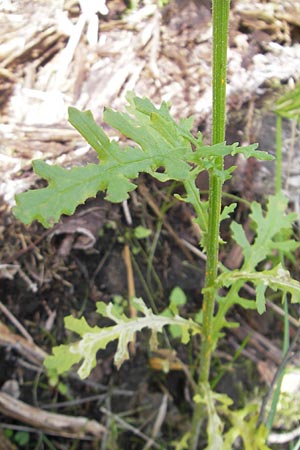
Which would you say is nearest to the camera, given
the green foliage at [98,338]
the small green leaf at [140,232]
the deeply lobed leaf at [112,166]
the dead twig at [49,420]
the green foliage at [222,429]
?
the deeply lobed leaf at [112,166]

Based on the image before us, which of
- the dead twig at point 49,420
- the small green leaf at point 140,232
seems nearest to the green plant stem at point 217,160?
the dead twig at point 49,420

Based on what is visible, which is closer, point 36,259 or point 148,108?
point 148,108

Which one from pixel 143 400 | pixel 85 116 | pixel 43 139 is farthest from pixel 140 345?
pixel 85 116

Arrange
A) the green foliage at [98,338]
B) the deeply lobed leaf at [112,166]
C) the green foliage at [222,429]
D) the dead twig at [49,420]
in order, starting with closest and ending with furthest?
the deeply lobed leaf at [112,166], the green foliage at [98,338], the green foliage at [222,429], the dead twig at [49,420]

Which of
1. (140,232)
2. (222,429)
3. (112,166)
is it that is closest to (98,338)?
(222,429)

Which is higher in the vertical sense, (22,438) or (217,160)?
(217,160)

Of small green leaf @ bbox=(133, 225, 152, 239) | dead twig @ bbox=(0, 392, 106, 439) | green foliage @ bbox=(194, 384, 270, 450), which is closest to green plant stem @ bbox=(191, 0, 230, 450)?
green foliage @ bbox=(194, 384, 270, 450)

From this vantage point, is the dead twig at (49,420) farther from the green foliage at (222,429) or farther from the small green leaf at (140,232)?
the small green leaf at (140,232)

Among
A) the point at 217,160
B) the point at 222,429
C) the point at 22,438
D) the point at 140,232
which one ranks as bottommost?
the point at 22,438

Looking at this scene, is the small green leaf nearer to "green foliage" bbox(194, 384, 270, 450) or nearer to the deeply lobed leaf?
"green foliage" bbox(194, 384, 270, 450)

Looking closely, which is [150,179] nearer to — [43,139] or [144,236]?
[144,236]

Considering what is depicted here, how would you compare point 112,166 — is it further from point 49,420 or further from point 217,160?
point 49,420
